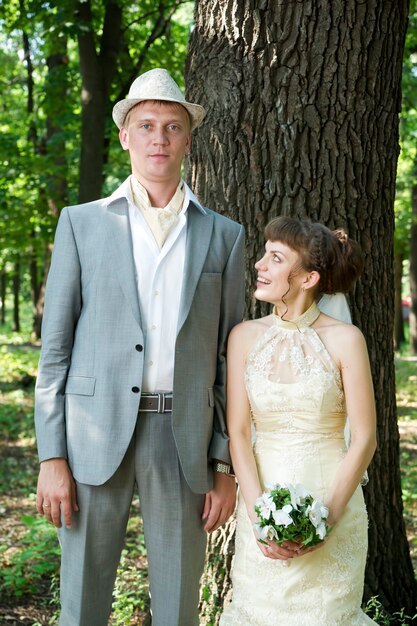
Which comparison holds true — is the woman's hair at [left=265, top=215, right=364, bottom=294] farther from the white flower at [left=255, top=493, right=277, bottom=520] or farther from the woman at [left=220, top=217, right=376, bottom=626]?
the white flower at [left=255, top=493, right=277, bottom=520]

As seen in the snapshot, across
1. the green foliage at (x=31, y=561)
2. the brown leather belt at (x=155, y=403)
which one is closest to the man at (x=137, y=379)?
the brown leather belt at (x=155, y=403)

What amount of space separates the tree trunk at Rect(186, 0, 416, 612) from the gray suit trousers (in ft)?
4.34

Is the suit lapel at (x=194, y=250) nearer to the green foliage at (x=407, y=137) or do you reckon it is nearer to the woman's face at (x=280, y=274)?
the woman's face at (x=280, y=274)

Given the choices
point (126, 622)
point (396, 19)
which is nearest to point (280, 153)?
point (396, 19)

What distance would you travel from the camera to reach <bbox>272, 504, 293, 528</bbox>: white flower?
2592 mm

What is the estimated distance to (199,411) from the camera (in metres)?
2.88

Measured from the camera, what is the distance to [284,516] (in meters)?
2.60

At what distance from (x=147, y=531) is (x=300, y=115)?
219 centimetres

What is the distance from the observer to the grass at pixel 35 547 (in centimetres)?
444

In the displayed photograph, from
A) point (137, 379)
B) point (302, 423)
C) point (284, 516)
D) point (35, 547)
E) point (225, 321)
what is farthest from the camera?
point (35, 547)

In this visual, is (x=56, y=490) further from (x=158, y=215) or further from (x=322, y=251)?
(x=322, y=251)

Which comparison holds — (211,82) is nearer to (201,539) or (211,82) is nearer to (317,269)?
(317,269)

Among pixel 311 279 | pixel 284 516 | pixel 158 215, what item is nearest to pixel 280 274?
pixel 311 279

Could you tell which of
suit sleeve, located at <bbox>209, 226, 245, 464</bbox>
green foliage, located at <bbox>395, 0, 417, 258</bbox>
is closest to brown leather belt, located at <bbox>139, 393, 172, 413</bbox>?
suit sleeve, located at <bbox>209, 226, 245, 464</bbox>
